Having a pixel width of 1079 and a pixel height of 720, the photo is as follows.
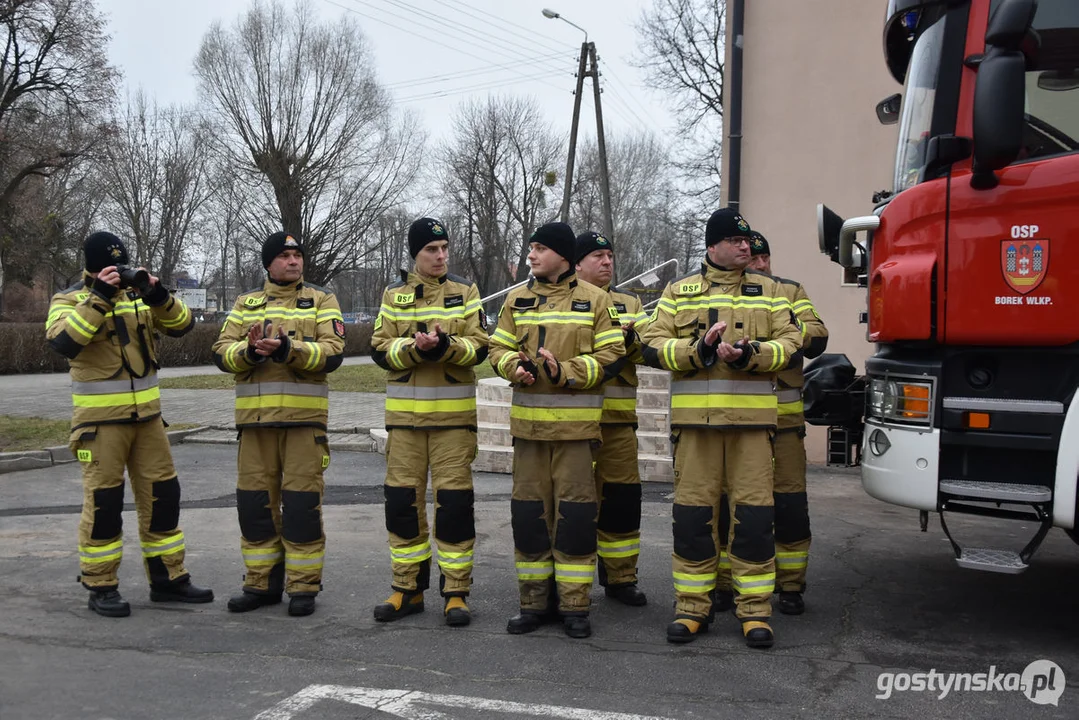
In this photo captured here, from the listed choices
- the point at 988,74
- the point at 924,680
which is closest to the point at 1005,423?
the point at 924,680

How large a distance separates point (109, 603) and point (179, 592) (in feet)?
1.29

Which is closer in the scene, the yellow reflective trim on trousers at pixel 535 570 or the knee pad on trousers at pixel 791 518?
the yellow reflective trim on trousers at pixel 535 570

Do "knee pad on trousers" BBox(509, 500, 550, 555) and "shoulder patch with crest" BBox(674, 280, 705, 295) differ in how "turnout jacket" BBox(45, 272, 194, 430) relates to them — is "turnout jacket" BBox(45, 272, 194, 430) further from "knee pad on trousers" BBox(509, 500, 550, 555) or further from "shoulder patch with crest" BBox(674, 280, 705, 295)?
"shoulder patch with crest" BBox(674, 280, 705, 295)

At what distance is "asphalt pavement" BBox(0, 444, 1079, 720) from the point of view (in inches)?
155

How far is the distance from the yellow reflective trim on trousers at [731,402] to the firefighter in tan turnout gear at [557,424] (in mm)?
459

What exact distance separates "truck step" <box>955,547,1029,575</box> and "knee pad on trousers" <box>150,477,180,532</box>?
4.27 meters

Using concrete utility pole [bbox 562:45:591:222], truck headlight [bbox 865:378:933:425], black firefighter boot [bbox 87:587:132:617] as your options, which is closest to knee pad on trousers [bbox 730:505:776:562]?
truck headlight [bbox 865:378:933:425]

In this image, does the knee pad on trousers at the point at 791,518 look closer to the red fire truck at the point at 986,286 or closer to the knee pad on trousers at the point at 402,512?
the red fire truck at the point at 986,286

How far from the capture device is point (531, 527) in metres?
5.07

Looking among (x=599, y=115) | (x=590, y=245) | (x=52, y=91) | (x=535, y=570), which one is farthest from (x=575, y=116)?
(x=535, y=570)

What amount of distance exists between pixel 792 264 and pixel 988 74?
660 cm

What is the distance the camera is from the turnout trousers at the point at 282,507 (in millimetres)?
5367

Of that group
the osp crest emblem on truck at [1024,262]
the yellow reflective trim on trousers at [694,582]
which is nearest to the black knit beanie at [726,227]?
the osp crest emblem on truck at [1024,262]

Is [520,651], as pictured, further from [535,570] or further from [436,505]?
[436,505]
